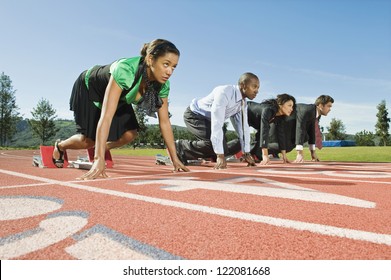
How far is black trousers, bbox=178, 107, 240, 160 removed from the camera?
19.7ft

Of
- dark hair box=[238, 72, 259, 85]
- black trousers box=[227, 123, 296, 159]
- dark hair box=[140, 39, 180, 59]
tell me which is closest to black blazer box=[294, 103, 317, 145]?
black trousers box=[227, 123, 296, 159]

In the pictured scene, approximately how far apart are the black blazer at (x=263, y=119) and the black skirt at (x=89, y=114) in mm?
2966

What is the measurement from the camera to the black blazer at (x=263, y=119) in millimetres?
6426

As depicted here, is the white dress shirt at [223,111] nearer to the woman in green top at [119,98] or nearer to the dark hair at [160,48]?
the woman in green top at [119,98]

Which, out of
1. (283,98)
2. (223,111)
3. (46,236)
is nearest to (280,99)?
(283,98)

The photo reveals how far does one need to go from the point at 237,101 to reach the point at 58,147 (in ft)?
10.1

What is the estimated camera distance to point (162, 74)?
11.5 ft

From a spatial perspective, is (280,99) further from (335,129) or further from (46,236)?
(335,129)

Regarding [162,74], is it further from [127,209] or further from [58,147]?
[58,147]

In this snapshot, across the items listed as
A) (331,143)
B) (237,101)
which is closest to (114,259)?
(237,101)

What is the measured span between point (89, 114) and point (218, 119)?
1.98 meters

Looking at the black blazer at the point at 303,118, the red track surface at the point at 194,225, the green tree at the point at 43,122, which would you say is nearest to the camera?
the red track surface at the point at 194,225

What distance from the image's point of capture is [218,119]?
502cm

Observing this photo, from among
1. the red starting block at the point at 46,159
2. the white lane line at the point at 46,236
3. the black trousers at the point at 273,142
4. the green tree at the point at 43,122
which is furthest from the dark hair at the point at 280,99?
the green tree at the point at 43,122
